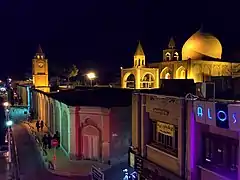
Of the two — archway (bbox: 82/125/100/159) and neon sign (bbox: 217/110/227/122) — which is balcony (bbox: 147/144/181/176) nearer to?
neon sign (bbox: 217/110/227/122)

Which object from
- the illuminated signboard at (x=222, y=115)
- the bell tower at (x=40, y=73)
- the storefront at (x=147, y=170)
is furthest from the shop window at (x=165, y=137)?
the bell tower at (x=40, y=73)

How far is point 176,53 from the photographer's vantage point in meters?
51.4

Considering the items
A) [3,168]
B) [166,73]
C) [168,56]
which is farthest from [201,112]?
[168,56]

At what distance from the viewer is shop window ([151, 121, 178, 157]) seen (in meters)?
13.1

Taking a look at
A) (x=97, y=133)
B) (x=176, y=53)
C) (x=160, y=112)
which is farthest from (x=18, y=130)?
(x=176, y=53)

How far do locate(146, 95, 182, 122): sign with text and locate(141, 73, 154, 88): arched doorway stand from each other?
34.5m

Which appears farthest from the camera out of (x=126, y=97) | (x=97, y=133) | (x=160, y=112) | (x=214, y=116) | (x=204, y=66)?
(x=204, y=66)

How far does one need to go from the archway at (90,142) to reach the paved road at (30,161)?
3.21 metres

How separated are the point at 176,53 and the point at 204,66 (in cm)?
1057

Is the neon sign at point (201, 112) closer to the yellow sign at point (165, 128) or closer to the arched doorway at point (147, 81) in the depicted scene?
the yellow sign at point (165, 128)

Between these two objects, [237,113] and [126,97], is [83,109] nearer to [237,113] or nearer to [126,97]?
[126,97]

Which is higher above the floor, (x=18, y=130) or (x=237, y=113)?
(x=237, y=113)

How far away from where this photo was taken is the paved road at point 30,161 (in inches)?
747

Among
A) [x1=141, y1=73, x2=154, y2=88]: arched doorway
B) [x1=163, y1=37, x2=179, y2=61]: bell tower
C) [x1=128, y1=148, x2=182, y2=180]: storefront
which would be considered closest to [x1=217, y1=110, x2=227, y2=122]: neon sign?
[x1=128, y1=148, x2=182, y2=180]: storefront
